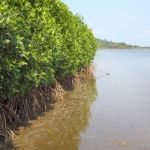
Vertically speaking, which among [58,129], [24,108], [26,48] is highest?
[26,48]

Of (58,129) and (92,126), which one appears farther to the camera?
(92,126)

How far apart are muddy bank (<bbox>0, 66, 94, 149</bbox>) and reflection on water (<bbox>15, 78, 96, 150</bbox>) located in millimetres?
253

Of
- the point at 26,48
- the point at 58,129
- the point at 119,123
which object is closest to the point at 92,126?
the point at 119,123

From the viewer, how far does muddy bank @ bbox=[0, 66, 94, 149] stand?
880 cm

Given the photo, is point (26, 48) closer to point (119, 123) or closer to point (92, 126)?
point (92, 126)

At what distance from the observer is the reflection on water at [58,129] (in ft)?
28.5

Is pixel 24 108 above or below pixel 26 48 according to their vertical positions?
below

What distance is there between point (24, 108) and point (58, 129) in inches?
49.3

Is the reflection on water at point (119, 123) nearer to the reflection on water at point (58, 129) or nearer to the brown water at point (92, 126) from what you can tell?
the brown water at point (92, 126)

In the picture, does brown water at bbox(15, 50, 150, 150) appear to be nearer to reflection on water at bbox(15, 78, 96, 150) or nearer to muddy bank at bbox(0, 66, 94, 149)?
reflection on water at bbox(15, 78, 96, 150)

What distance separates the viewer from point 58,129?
396 inches

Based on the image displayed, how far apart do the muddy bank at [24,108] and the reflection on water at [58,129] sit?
0.25m

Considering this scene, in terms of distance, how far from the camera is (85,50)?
21984 mm

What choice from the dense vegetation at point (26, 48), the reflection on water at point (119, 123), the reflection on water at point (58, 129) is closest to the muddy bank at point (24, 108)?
the reflection on water at point (58, 129)
